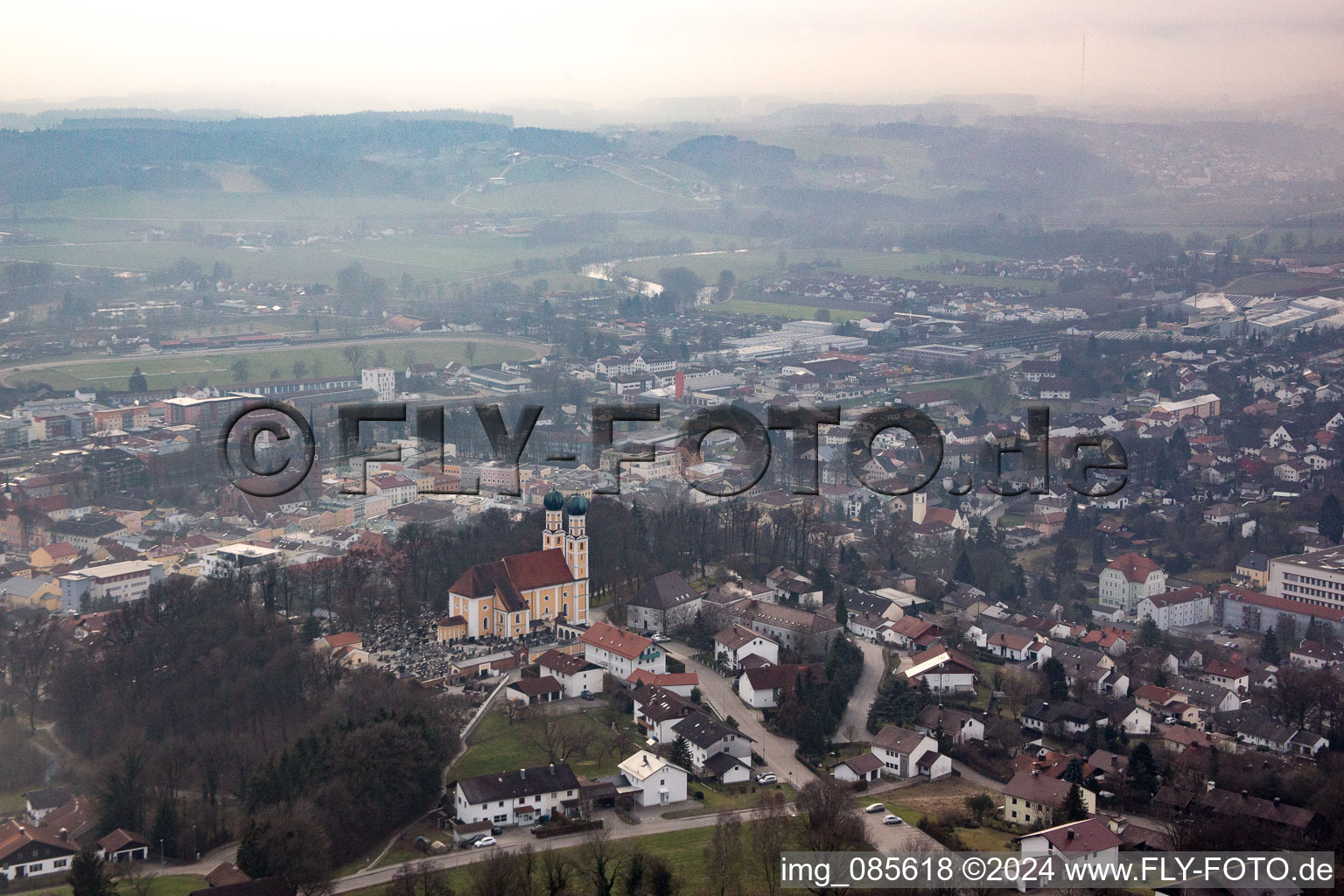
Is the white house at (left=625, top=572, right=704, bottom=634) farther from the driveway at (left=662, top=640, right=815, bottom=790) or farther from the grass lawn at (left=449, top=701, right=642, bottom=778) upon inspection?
the grass lawn at (left=449, top=701, right=642, bottom=778)

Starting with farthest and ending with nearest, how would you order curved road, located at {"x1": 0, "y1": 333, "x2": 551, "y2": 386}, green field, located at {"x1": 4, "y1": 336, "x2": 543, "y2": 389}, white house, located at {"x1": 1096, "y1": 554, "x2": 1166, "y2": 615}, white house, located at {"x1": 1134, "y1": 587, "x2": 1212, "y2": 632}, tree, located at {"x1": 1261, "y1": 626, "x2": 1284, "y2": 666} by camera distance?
curved road, located at {"x1": 0, "y1": 333, "x2": 551, "y2": 386} < green field, located at {"x1": 4, "y1": 336, "x2": 543, "y2": 389} < white house, located at {"x1": 1096, "y1": 554, "x2": 1166, "y2": 615} < white house, located at {"x1": 1134, "y1": 587, "x2": 1212, "y2": 632} < tree, located at {"x1": 1261, "y1": 626, "x2": 1284, "y2": 666}

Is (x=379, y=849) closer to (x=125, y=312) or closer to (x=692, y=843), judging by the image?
(x=692, y=843)

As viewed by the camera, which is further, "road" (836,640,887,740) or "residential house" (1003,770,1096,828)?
"road" (836,640,887,740)

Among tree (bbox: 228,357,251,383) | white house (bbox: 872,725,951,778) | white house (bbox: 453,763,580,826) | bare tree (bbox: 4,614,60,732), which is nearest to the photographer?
white house (bbox: 453,763,580,826)

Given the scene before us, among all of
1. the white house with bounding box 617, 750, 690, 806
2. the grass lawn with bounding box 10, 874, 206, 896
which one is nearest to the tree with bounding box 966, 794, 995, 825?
the white house with bounding box 617, 750, 690, 806

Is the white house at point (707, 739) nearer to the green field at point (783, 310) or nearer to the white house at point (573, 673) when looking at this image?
the white house at point (573, 673)

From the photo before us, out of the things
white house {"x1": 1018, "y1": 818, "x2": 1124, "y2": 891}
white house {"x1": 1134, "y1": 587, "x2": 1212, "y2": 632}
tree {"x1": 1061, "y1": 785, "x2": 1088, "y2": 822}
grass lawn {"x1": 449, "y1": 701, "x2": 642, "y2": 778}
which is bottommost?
white house {"x1": 1134, "y1": 587, "x2": 1212, "y2": 632}

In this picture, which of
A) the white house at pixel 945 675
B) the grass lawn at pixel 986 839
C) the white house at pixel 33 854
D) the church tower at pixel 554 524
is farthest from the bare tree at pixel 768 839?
the church tower at pixel 554 524
